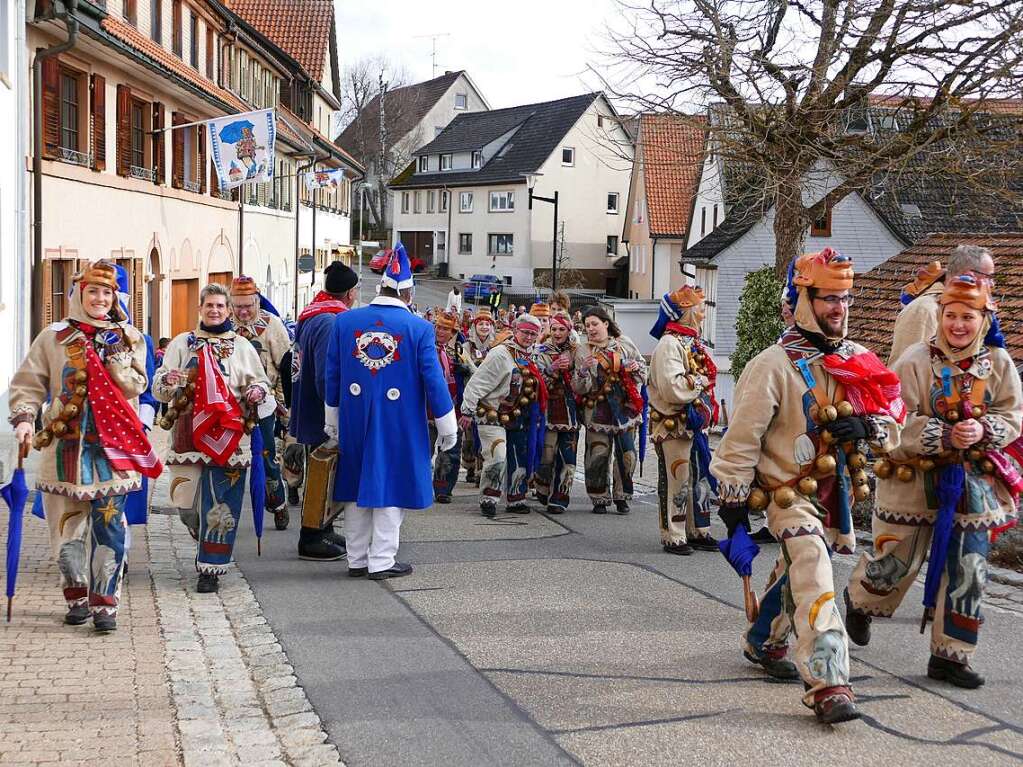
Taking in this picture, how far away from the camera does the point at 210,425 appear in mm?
8219

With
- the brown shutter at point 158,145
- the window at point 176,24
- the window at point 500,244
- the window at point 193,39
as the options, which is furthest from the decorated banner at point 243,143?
the window at point 500,244

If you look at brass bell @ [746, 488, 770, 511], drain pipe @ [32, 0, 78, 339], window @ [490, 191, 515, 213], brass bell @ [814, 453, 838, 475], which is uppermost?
window @ [490, 191, 515, 213]

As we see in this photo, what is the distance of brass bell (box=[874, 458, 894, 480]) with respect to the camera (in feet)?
21.9

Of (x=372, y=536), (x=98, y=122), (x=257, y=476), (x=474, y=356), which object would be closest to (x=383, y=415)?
(x=372, y=536)

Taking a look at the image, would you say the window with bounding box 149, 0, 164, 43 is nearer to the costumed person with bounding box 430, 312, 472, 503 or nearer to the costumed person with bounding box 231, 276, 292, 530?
the costumed person with bounding box 430, 312, 472, 503

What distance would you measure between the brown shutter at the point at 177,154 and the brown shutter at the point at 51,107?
678cm

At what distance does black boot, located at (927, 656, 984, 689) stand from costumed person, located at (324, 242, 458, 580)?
138 inches

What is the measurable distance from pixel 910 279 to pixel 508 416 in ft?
21.1

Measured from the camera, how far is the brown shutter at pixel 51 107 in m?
18.7

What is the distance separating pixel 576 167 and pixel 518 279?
22.5 feet

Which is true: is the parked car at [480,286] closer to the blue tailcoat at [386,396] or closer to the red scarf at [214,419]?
the blue tailcoat at [386,396]

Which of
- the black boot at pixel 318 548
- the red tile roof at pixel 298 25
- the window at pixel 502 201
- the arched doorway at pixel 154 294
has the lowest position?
the black boot at pixel 318 548

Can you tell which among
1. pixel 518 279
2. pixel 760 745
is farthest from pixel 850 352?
pixel 518 279

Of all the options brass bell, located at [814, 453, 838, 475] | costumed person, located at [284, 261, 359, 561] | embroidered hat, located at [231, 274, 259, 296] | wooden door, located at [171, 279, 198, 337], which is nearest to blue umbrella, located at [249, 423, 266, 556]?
costumed person, located at [284, 261, 359, 561]
